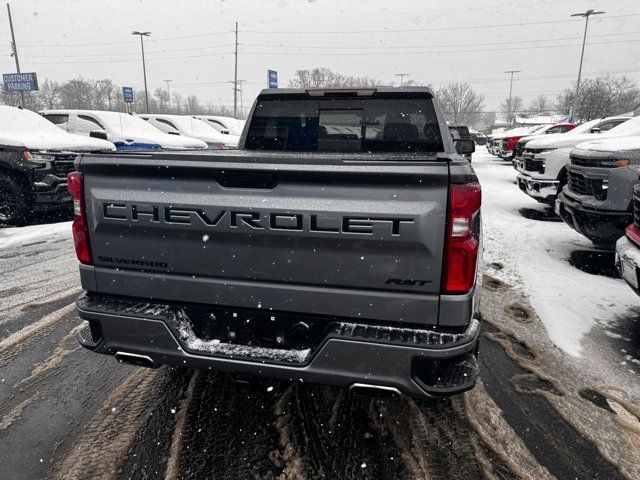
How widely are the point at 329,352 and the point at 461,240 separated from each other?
0.79 metres

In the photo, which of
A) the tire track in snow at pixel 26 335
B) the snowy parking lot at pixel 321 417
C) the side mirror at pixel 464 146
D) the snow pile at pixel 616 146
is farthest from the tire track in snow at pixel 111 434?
the snow pile at pixel 616 146

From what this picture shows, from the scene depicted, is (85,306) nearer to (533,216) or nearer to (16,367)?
(16,367)

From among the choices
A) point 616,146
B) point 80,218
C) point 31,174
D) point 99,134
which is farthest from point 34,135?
point 616,146

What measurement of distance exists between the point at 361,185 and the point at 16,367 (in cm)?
297

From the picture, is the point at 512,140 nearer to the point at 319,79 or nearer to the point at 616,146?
the point at 616,146

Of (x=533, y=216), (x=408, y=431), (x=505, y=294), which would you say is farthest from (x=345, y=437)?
(x=533, y=216)

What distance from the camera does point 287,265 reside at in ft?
6.86

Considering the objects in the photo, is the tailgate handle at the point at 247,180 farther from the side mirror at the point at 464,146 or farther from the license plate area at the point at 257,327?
the side mirror at the point at 464,146

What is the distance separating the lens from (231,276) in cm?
219

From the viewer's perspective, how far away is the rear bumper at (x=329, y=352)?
1.98m

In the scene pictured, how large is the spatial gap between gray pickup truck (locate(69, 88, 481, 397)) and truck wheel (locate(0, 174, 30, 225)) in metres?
6.20

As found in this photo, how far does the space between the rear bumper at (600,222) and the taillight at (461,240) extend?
12.7ft

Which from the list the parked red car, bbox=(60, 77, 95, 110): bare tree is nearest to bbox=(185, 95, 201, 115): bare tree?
bbox=(60, 77, 95, 110): bare tree

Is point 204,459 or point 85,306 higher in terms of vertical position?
point 85,306
